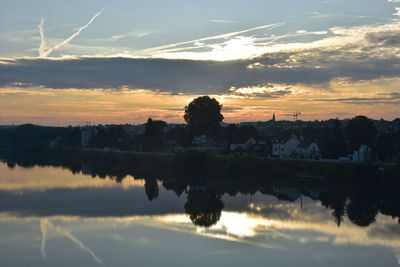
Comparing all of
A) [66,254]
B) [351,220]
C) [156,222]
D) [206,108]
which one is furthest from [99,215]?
[206,108]

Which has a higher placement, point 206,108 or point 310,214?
point 206,108

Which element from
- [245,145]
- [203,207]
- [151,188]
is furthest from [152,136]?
[203,207]

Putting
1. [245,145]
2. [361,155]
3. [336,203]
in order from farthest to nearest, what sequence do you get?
[245,145]
[361,155]
[336,203]

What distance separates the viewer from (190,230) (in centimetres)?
2873

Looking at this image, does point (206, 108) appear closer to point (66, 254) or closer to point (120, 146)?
point (120, 146)

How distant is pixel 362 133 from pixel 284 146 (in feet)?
33.3

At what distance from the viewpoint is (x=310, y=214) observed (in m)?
33.5

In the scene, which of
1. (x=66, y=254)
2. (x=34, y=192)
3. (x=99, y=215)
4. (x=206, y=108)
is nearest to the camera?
(x=66, y=254)

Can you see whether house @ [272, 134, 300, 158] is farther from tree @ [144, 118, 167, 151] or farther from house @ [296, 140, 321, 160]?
tree @ [144, 118, 167, 151]

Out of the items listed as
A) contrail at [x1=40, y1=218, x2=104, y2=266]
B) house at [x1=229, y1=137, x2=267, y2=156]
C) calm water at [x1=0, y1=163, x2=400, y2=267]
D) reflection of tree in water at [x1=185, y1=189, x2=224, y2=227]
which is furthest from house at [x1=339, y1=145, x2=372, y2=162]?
contrail at [x1=40, y1=218, x2=104, y2=266]

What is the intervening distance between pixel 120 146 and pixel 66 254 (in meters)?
75.3

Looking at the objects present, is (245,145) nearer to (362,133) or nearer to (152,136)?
(152,136)

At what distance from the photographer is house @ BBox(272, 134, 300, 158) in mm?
66500

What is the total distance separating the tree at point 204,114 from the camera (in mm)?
92500
